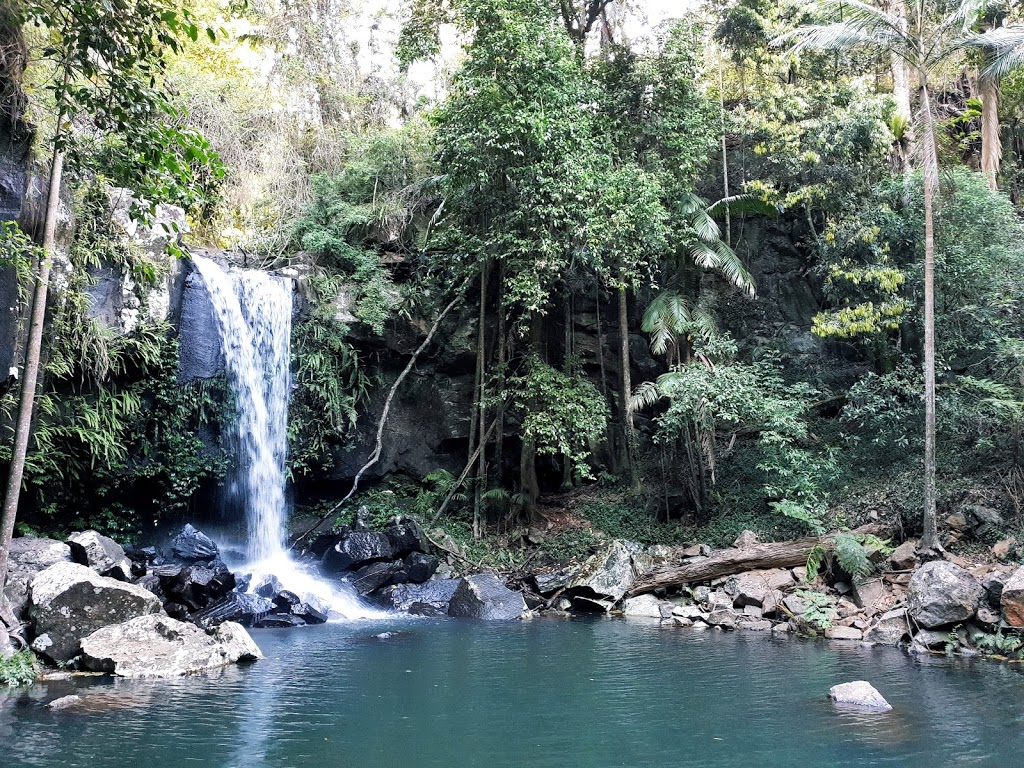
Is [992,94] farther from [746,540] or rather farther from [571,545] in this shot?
[571,545]

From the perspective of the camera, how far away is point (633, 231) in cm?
1602

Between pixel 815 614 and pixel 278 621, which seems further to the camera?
pixel 278 621

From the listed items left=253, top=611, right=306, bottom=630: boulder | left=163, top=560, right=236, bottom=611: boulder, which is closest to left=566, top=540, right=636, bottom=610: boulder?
left=253, top=611, right=306, bottom=630: boulder

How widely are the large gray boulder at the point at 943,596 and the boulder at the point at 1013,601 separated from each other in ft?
1.31

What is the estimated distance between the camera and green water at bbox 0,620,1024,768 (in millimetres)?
5875

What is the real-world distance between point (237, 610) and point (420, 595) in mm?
3462

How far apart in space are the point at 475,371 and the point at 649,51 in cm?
836

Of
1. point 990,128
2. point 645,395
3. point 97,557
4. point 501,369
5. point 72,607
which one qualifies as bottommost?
point 72,607

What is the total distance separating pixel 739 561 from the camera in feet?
44.3

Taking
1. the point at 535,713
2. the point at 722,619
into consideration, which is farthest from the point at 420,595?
the point at 535,713

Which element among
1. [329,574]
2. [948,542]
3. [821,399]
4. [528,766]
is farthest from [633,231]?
[528,766]

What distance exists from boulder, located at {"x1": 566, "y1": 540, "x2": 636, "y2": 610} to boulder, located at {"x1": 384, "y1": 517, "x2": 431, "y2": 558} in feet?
10.6

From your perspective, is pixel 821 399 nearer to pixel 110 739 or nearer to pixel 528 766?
pixel 528 766

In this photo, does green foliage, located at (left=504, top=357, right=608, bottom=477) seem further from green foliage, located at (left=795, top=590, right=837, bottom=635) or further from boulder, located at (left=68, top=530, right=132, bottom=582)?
boulder, located at (left=68, top=530, right=132, bottom=582)
